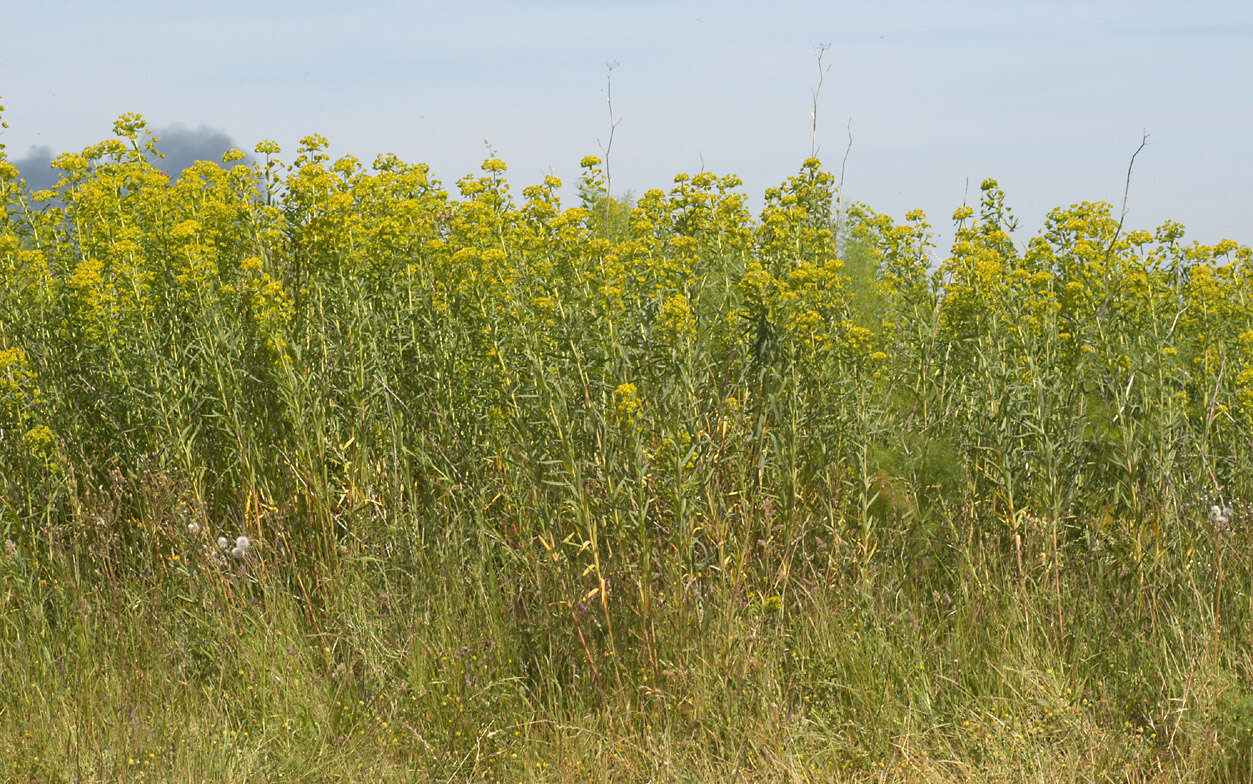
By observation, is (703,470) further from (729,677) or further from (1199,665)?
(1199,665)

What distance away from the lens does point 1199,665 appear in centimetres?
332

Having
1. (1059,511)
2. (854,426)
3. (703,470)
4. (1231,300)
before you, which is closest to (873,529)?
(854,426)

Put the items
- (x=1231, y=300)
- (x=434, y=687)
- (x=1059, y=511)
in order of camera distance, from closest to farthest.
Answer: (x=434, y=687)
(x=1059, y=511)
(x=1231, y=300)

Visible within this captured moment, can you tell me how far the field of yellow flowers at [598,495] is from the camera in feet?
11.0

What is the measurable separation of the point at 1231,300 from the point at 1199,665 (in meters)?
2.56

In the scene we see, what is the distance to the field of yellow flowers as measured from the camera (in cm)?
336

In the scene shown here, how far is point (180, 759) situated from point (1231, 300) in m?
4.92

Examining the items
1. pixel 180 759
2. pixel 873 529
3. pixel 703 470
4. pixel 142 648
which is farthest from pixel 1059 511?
pixel 142 648

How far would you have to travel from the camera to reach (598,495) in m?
3.72

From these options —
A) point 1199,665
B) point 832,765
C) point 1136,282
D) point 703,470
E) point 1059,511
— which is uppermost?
point 1136,282

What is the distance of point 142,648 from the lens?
13.3 ft

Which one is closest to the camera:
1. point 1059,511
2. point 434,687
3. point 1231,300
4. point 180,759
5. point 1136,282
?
point 180,759

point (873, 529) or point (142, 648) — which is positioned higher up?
point (873, 529)

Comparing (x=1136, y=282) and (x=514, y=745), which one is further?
(x=1136, y=282)
